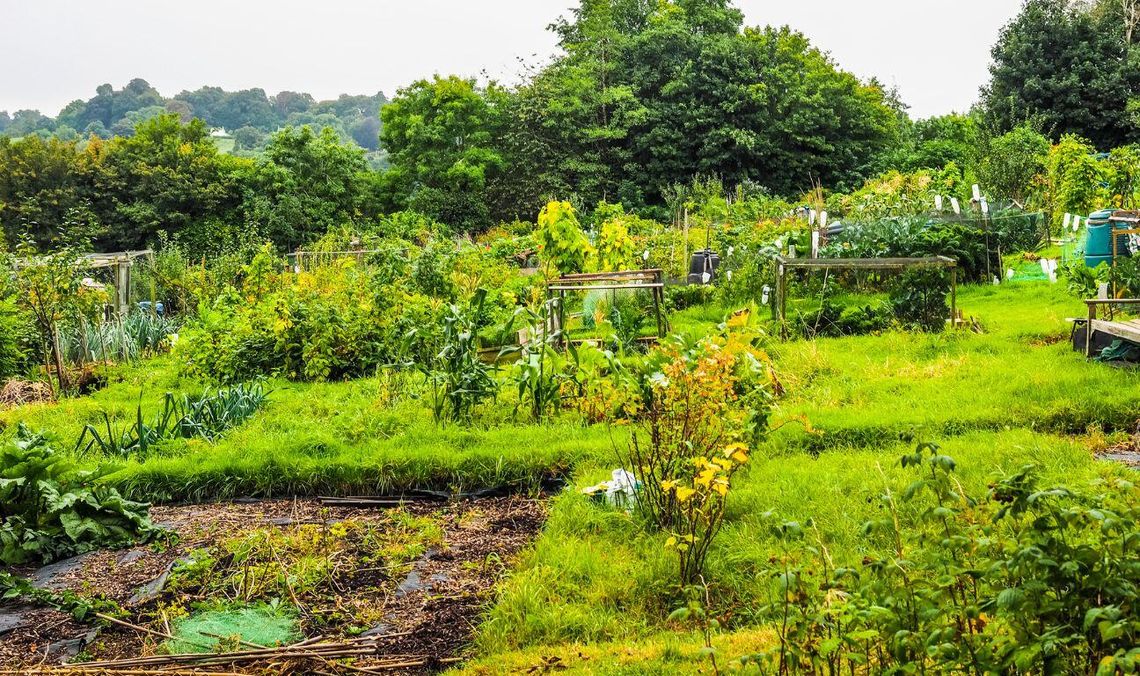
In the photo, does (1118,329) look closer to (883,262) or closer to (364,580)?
(883,262)

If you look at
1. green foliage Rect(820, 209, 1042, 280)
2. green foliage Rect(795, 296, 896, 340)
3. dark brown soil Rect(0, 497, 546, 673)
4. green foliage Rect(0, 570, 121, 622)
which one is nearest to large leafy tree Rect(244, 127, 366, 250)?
green foliage Rect(820, 209, 1042, 280)

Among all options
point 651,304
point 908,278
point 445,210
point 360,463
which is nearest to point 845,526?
point 360,463

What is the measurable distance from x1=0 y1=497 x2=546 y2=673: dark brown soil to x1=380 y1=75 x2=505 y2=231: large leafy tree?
25791 millimetres

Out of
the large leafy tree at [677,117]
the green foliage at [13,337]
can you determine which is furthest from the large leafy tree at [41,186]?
the green foliage at [13,337]

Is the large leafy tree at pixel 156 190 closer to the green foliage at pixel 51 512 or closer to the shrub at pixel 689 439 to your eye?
the green foliage at pixel 51 512

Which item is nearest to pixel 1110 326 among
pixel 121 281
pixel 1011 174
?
pixel 1011 174

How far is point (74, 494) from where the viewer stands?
511 centimetres

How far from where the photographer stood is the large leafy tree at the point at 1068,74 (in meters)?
30.0

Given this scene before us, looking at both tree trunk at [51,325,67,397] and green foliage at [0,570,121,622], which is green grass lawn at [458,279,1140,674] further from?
tree trunk at [51,325,67,397]

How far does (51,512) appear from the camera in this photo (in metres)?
5.00

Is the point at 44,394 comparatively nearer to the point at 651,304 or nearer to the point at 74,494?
the point at 74,494

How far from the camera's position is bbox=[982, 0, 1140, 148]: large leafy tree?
29984 mm

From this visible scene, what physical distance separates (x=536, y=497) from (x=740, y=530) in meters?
1.58

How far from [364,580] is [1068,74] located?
33.4m
